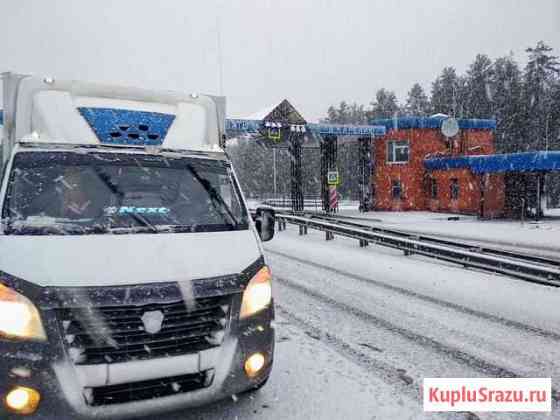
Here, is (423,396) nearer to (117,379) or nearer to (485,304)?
(117,379)

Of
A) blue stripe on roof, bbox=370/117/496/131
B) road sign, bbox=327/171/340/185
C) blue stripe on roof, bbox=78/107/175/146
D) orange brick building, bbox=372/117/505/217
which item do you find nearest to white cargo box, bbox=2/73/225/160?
blue stripe on roof, bbox=78/107/175/146

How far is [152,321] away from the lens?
9.49 feet

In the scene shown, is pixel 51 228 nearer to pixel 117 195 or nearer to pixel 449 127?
pixel 117 195

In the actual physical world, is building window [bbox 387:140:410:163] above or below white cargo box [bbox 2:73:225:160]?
above

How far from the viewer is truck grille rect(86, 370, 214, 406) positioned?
109 inches

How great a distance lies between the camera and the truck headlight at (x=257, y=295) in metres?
3.23

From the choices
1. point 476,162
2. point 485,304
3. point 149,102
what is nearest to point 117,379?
point 149,102

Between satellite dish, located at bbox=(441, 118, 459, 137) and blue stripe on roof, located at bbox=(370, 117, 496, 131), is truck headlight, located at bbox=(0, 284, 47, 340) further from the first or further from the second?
blue stripe on roof, located at bbox=(370, 117, 496, 131)

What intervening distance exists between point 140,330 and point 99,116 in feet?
8.21

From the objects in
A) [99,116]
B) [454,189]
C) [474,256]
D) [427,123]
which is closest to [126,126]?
[99,116]

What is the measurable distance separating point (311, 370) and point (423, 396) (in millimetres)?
1094

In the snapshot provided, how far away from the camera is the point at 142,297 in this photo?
2883 mm

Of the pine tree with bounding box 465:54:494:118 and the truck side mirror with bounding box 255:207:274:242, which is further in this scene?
the pine tree with bounding box 465:54:494:118

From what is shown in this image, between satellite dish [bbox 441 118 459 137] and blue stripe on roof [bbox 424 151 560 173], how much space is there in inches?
107
